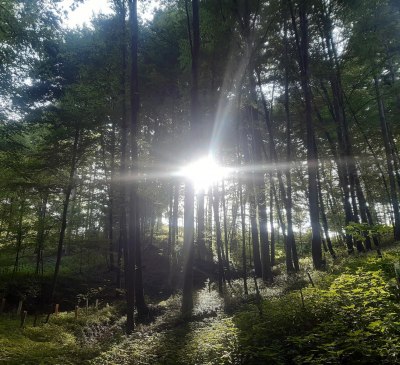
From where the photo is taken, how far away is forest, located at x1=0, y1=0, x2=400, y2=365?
233 inches

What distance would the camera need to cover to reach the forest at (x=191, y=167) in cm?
591

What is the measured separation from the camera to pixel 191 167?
13.8 m

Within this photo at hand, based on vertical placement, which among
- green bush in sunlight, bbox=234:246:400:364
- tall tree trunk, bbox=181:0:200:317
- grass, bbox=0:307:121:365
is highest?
tall tree trunk, bbox=181:0:200:317

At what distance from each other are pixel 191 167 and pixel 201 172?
1835 mm

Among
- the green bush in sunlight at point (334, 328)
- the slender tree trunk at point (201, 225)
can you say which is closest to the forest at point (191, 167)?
the green bush in sunlight at point (334, 328)

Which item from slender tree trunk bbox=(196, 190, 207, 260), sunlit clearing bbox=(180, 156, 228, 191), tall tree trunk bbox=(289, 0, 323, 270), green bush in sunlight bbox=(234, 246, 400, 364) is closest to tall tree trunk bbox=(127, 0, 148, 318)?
sunlit clearing bbox=(180, 156, 228, 191)

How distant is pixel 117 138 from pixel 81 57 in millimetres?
5744

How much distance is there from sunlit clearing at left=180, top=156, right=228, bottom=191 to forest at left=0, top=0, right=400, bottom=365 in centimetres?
16

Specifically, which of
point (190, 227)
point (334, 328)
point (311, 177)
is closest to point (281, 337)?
point (334, 328)

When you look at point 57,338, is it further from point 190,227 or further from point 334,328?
point 334,328

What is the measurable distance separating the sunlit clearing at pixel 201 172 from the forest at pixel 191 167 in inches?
6.3

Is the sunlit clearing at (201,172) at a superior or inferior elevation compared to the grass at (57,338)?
superior

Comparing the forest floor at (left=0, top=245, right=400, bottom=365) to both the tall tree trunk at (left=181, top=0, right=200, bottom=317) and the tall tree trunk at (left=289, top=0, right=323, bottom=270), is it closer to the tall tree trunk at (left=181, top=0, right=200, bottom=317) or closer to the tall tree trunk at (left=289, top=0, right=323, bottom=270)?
the tall tree trunk at (left=181, top=0, right=200, bottom=317)

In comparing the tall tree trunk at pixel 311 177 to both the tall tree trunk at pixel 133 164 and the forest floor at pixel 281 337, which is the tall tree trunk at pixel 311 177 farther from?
the tall tree trunk at pixel 133 164
